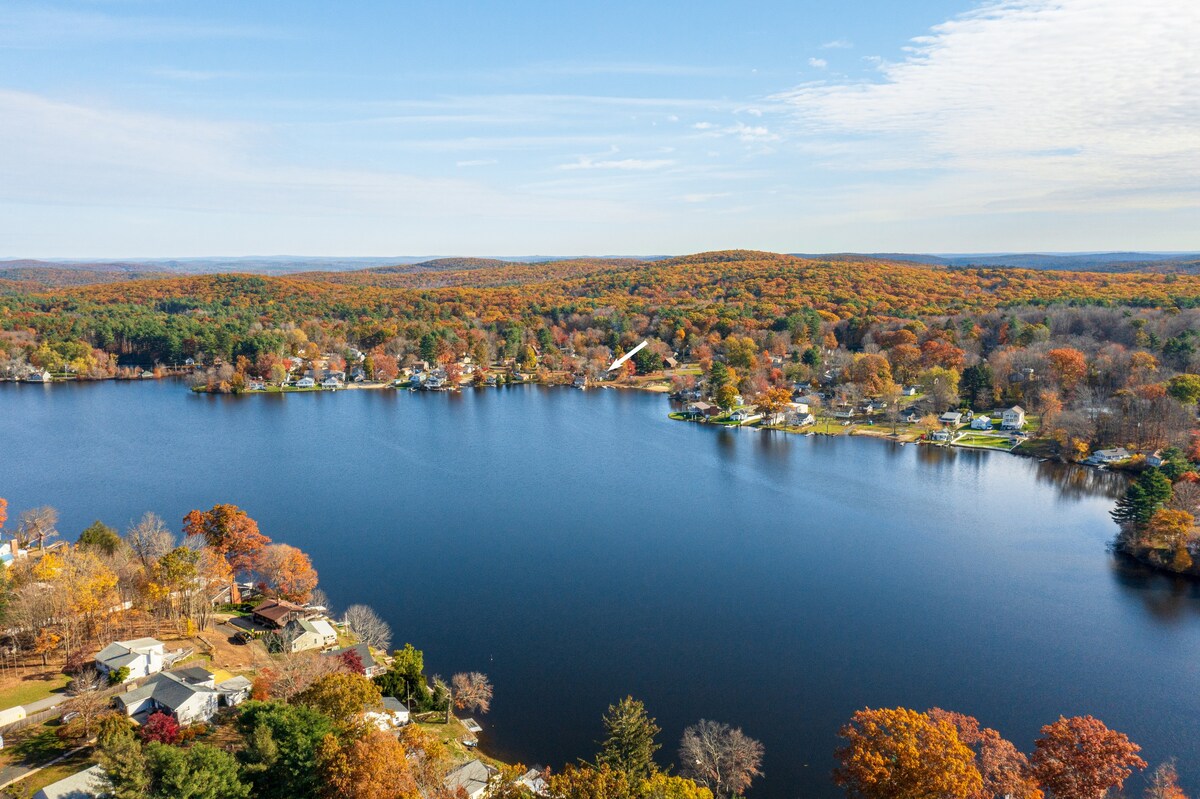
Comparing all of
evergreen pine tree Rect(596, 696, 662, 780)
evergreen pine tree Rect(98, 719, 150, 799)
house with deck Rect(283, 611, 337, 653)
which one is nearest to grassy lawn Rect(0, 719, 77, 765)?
evergreen pine tree Rect(98, 719, 150, 799)

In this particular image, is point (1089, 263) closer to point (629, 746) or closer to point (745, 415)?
point (745, 415)

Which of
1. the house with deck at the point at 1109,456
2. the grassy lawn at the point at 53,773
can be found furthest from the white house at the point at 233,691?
the house with deck at the point at 1109,456

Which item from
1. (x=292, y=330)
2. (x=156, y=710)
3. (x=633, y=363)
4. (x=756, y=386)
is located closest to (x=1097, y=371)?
(x=756, y=386)

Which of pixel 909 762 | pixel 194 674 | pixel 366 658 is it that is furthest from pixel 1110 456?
pixel 194 674

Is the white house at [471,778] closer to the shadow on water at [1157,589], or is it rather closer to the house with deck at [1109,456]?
the shadow on water at [1157,589]

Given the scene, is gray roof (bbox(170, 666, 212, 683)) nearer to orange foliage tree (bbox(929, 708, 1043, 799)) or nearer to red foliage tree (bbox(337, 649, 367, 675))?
red foliage tree (bbox(337, 649, 367, 675))

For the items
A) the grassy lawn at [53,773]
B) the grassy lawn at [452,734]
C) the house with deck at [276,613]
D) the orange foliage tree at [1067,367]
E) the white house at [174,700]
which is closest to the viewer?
the grassy lawn at [53,773]
